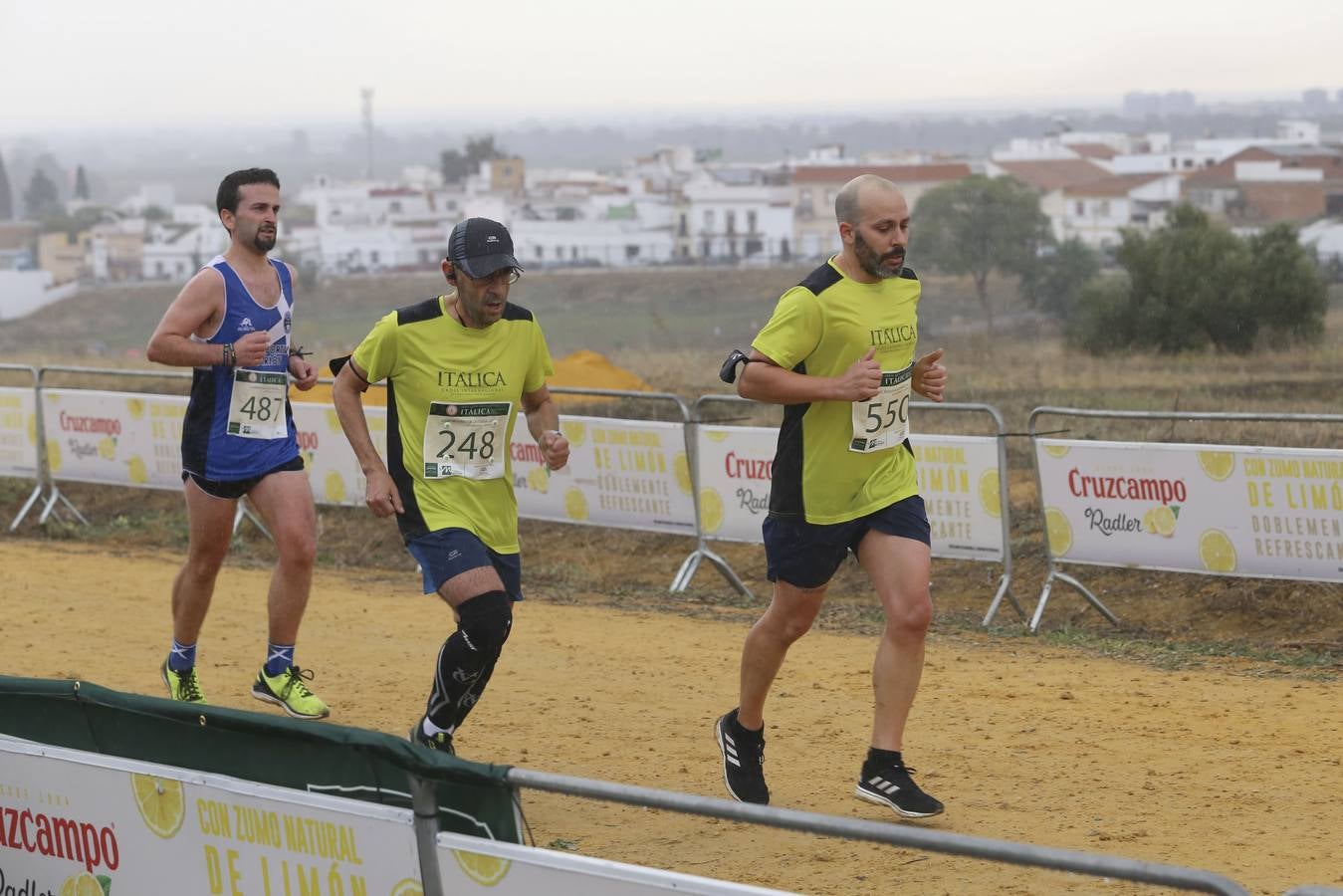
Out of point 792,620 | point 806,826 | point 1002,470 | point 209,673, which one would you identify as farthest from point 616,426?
point 806,826

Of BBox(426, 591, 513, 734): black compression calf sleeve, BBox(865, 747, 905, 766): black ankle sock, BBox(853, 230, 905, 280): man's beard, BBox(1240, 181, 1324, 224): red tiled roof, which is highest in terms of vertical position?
BBox(853, 230, 905, 280): man's beard

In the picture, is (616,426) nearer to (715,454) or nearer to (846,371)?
(715,454)

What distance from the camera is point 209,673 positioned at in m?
9.69

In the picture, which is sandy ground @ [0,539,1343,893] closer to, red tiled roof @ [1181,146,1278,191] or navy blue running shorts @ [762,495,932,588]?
navy blue running shorts @ [762,495,932,588]

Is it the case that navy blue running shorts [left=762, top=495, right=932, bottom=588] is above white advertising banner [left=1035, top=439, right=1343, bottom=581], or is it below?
above

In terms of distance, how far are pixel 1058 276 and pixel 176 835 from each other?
246 feet

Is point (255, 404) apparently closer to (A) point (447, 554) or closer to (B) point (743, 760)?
(A) point (447, 554)

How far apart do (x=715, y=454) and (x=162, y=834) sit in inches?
293

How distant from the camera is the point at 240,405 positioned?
26.1 ft

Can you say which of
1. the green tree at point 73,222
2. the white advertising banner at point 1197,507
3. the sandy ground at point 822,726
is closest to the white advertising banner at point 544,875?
the sandy ground at point 822,726

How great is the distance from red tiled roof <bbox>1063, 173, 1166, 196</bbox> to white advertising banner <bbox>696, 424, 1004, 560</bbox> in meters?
122

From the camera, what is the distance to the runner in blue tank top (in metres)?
7.80

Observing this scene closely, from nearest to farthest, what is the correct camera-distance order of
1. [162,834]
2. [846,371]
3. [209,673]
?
[162,834], [846,371], [209,673]

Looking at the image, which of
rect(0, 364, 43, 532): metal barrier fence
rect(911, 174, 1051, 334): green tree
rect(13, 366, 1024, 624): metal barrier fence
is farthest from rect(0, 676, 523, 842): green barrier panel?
rect(911, 174, 1051, 334): green tree
